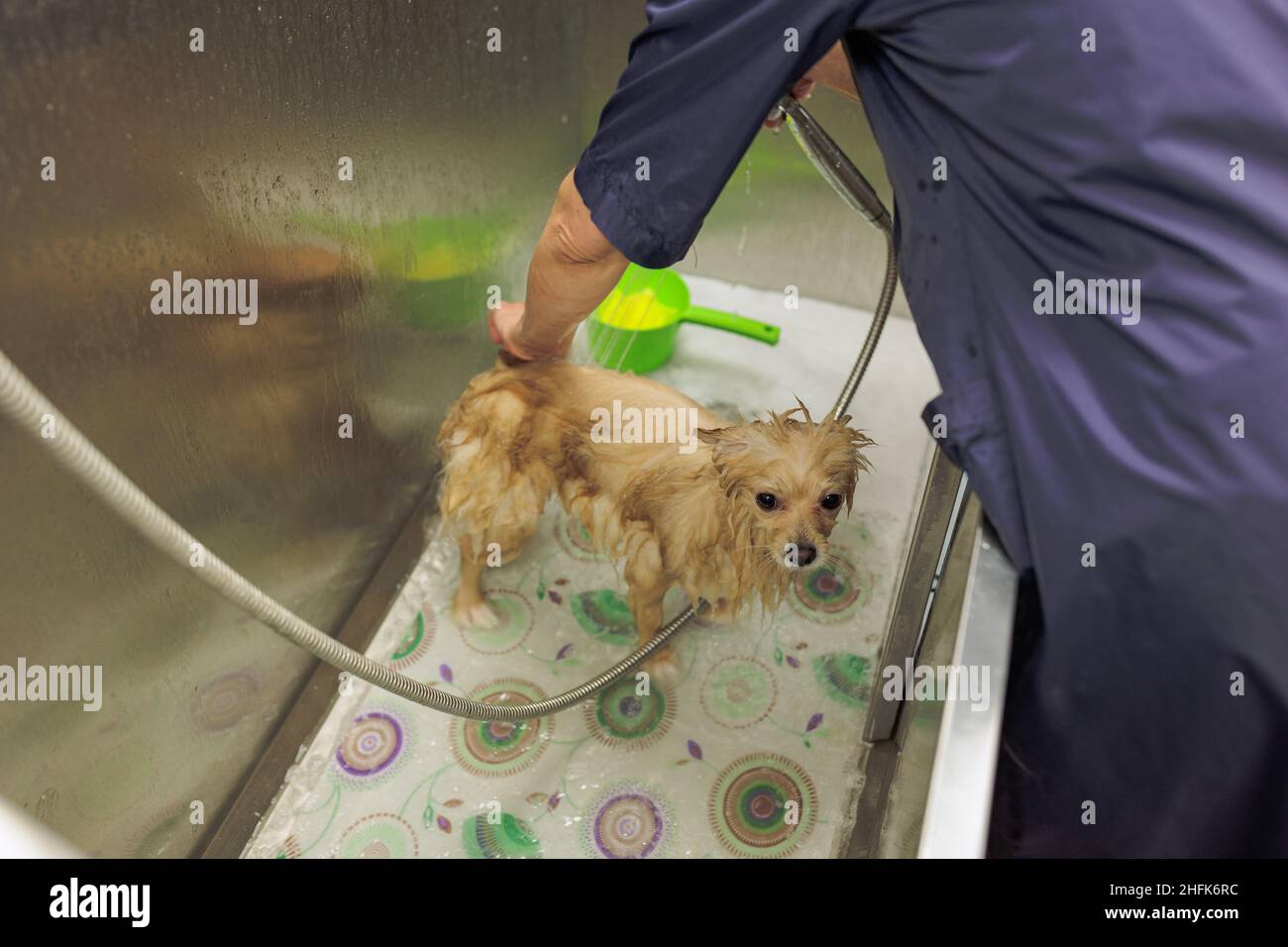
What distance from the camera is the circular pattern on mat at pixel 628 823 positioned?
153 centimetres

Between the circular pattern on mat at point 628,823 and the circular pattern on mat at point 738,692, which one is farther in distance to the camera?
the circular pattern on mat at point 738,692

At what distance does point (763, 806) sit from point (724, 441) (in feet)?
2.09

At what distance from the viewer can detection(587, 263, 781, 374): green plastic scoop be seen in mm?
2098

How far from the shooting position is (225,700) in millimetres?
1492

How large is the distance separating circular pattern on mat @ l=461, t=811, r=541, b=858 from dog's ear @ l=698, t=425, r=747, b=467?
2.21 feet

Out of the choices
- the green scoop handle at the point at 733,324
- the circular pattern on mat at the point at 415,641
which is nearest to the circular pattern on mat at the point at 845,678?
the circular pattern on mat at the point at 415,641

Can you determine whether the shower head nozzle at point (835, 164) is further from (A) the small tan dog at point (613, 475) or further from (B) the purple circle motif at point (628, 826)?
(B) the purple circle motif at point (628, 826)

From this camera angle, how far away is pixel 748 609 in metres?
1.82

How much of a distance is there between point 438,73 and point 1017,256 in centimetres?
111

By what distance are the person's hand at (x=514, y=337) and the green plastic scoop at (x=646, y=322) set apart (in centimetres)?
43
